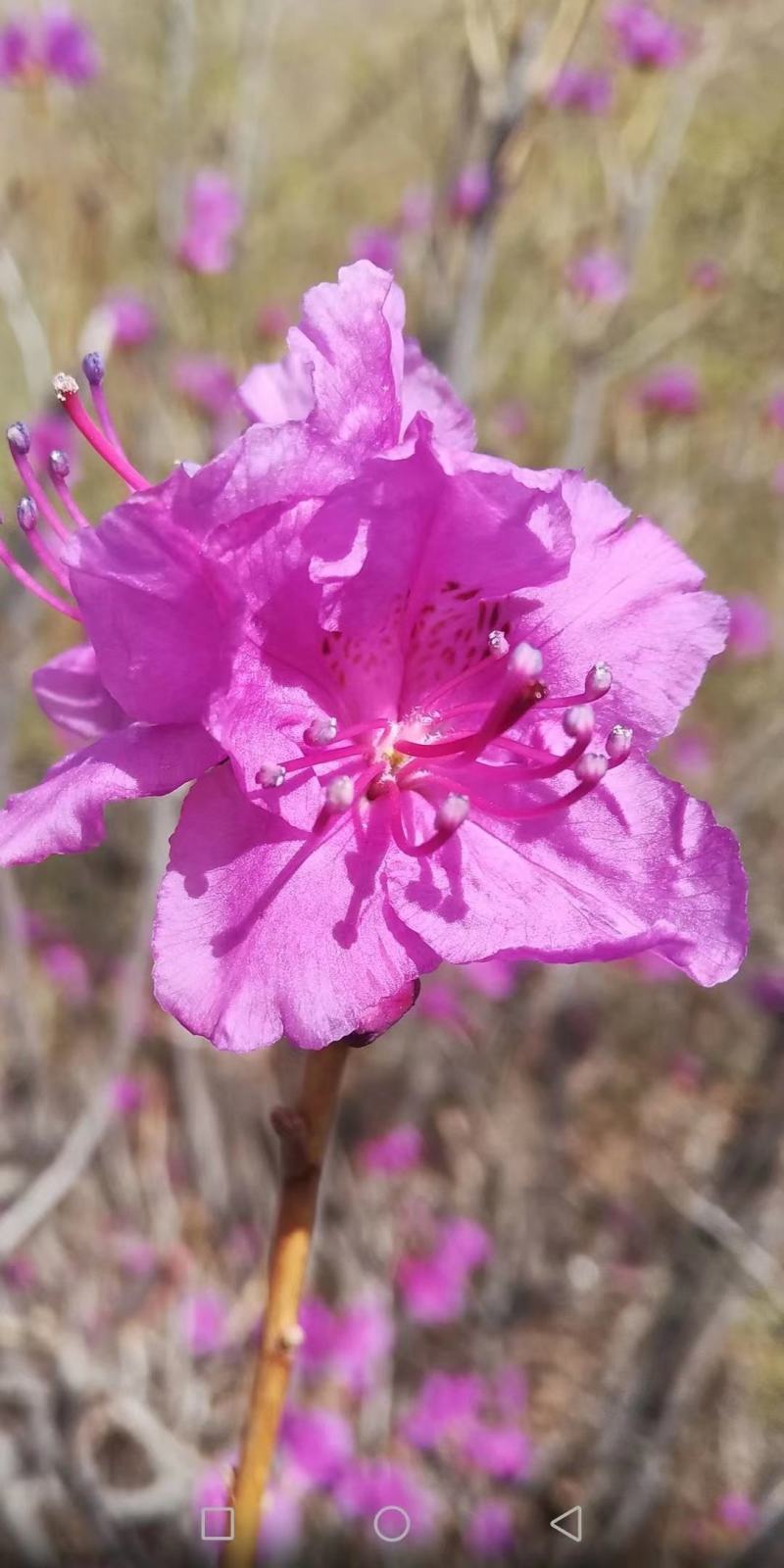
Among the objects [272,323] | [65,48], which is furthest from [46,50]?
[272,323]

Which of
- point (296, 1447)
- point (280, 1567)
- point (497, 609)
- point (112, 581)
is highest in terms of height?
point (112, 581)

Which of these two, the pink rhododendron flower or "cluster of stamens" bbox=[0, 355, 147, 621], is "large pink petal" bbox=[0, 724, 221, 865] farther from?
"cluster of stamens" bbox=[0, 355, 147, 621]

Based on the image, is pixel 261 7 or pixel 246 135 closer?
pixel 261 7

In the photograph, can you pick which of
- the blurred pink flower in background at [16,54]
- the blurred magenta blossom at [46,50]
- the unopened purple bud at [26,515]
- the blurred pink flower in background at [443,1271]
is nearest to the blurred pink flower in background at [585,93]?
the blurred magenta blossom at [46,50]

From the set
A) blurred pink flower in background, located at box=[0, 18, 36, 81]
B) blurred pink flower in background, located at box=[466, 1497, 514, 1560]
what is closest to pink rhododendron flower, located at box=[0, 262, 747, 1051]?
blurred pink flower in background, located at box=[0, 18, 36, 81]

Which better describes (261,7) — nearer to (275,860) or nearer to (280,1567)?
(275,860)

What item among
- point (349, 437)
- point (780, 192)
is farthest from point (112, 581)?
point (780, 192)

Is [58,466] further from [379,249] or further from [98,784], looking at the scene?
[379,249]
